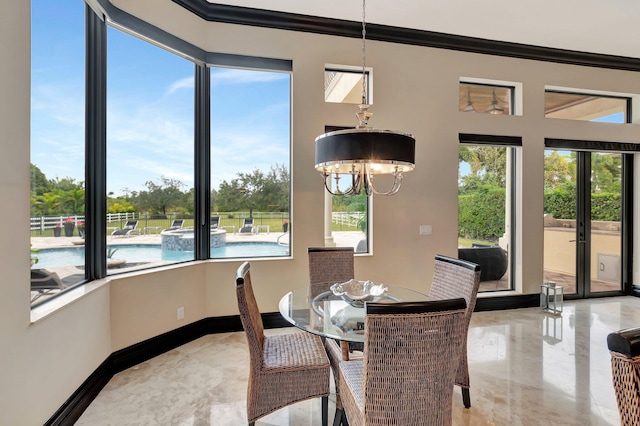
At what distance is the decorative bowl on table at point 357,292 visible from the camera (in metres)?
2.20

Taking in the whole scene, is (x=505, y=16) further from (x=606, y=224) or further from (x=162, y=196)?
(x=162, y=196)

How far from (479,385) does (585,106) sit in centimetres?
454

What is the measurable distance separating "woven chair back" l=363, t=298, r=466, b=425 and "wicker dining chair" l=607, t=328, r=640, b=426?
0.50 meters

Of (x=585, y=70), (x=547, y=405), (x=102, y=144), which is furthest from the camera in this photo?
(x=585, y=70)

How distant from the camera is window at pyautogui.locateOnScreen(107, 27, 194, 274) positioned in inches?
112

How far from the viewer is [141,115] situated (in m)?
3.05

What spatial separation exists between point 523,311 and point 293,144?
12.1 feet

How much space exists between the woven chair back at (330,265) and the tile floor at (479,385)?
0.99 m

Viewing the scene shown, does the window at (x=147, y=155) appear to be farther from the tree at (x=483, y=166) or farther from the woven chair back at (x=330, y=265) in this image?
the tree at (x=483, y=166)

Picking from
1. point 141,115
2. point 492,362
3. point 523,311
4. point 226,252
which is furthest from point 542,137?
point 141,115

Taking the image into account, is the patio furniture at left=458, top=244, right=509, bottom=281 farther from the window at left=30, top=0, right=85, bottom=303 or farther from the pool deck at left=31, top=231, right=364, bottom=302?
the window at left=30, top=0, right=85, bottom=303

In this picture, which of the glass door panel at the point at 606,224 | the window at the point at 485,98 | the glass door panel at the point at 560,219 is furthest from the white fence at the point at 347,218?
the glass door panel at the point at 606,224

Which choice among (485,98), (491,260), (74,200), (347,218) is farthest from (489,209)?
(74,200)

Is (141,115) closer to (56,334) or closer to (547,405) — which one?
(56,334)
